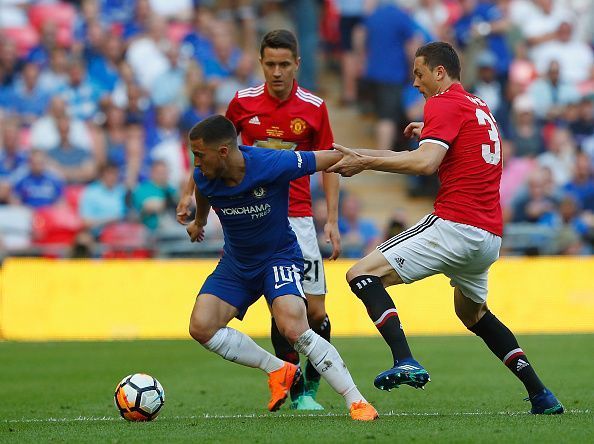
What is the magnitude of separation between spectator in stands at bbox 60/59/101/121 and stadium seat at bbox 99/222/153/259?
2.79 m

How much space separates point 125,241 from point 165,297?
1.18 m

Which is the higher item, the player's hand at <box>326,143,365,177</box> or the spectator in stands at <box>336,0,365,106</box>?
the spectator in stands at <box>336,0,365,106</box>

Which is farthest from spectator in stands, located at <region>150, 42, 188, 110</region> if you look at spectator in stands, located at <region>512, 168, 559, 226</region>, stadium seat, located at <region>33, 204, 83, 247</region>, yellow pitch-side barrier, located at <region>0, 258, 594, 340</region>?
spectator in stands, located at <region>512, 168, 559, 226</region>

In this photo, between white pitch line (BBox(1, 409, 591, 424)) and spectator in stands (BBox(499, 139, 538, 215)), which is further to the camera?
spectator in stands (BBox(499, 139, 538, 215))

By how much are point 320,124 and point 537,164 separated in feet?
34.1

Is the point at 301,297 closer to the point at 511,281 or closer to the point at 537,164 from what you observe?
the point at 511,281

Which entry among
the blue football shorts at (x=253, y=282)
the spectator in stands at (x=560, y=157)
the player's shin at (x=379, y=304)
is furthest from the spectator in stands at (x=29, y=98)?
the player's shin at (x=379, y=304)

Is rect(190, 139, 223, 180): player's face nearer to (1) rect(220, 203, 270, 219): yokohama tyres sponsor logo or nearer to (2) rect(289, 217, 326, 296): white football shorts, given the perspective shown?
(1) rect(220, 203, 270, 219): yokohama tyres sponsor logo

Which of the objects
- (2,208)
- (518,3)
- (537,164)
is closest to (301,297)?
(2,208)

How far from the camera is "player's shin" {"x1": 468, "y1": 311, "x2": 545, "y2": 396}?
7.97 metres

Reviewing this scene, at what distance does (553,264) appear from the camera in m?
16.2

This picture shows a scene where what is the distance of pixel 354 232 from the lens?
17422mm

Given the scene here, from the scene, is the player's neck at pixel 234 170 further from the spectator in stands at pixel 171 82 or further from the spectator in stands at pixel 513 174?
the spectator in stands at pixel 171 82

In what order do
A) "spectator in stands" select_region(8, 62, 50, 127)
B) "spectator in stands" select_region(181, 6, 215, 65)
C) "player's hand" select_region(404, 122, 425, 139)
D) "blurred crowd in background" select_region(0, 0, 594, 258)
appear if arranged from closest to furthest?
"player's hand" select_region(404, 122, 425, 139) < "blurred crowd in background" select_region(0, 0, 594, 258) < "spectator in stands" select_region(8, 62, 50, 127) < "spectator in stands" select_region(181, 6, 215, 65)
